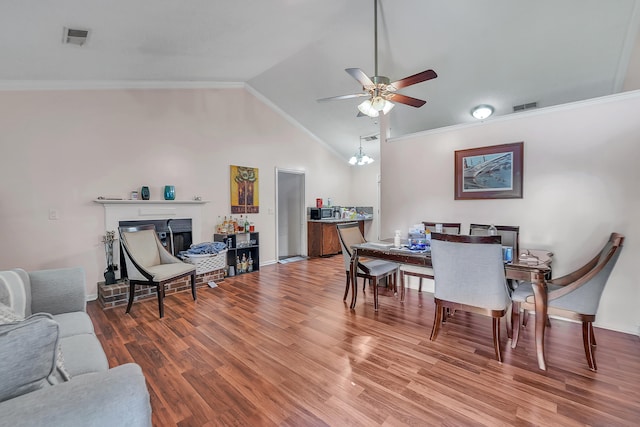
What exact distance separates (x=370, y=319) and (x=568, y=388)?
1.57 m

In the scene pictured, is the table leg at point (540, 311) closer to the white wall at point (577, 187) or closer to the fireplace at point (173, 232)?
the white wall at point (577, 187)

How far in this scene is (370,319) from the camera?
2945 mm

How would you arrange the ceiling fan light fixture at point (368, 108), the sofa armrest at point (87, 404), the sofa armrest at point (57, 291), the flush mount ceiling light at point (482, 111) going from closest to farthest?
the sofa armrest at point (87, 404) < the sofa armrest at point (57, 291) < the ceiling fan light fixture at point (368, 108) < the flush mount ceiling light at point (482, 111)

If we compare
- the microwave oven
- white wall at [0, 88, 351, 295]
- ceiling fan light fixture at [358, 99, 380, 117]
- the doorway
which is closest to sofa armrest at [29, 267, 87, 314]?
white wall at [0, 88, 351, 295]

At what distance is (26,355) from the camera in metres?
0.80

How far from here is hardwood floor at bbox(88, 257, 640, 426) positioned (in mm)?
1628

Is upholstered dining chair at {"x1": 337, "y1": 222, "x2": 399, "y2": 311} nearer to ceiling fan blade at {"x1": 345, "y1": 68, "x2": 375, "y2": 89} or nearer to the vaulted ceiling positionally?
ceiling fan blade at {"x1": 345, "y1": 68, "x2": 375, "y2": 89}

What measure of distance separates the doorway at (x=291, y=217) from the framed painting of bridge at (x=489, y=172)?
11.7 feet

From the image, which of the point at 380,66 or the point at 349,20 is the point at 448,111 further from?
the point at 349,20

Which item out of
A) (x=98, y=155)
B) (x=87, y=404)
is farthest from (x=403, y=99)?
(x=98, y=155)

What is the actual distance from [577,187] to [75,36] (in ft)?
17.1

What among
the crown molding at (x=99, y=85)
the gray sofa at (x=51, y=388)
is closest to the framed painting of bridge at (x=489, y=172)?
the gray sofa at (x=51, y=388)

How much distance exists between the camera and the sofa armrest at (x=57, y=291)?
75.7 inches

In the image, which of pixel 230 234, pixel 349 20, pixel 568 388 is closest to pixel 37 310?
pixel 230 234
